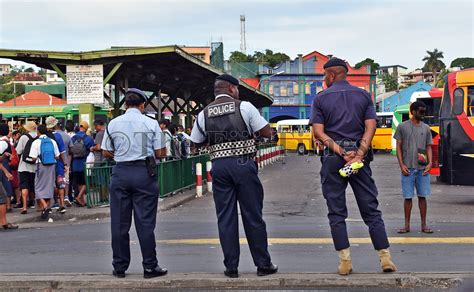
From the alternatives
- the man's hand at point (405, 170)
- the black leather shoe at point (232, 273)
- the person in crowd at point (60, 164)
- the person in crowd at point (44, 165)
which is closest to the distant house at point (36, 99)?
the person in crowd at point (60, 164)

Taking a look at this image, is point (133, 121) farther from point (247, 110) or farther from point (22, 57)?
point (22, 57)

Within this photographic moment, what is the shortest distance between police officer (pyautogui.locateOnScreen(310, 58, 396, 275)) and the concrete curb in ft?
0.99

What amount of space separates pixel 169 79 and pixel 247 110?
1905cm

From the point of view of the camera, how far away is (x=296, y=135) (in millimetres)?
52469

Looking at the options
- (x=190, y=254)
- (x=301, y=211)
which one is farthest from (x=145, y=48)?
(x=190, y=254)

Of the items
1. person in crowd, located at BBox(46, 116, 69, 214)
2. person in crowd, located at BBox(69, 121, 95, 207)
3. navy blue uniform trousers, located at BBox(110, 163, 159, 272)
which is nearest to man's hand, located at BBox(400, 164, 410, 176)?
navy blue uniform trousers, located at BBox(110, 163, 159, 272)

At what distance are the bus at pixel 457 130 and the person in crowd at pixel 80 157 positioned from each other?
840 centimetres

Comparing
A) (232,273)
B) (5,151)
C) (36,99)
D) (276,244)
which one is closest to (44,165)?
(5,151)

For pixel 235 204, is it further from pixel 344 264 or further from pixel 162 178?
pixel 162 178

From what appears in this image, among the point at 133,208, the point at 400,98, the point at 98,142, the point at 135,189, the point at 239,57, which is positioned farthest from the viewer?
the point at 239,57

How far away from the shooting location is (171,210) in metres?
14.6

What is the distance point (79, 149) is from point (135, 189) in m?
8.59

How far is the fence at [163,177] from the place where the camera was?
14.6 metres

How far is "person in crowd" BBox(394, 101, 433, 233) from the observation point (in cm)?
1012
